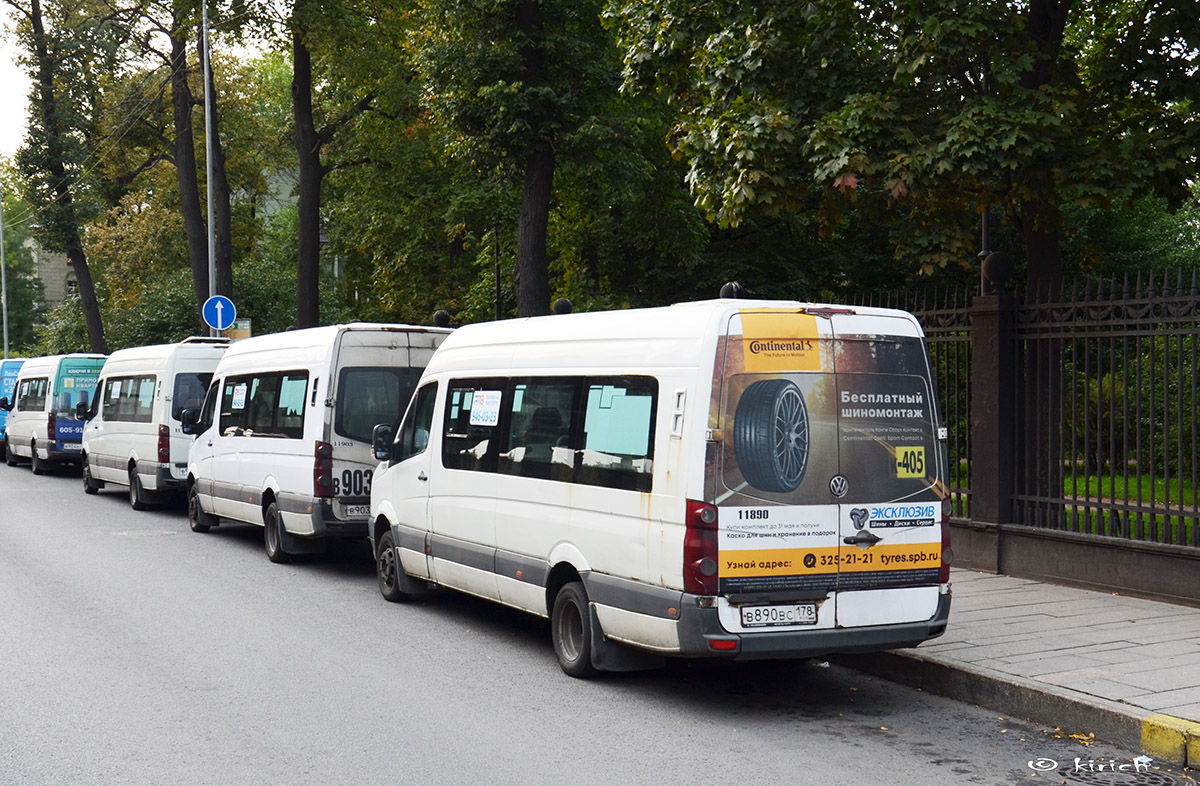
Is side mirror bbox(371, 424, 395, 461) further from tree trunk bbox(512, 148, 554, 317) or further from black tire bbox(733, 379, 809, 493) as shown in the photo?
tree trunk bbox(512, 148, 554, 317)

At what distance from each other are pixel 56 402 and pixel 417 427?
18.7 metres

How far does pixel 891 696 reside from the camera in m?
7.43

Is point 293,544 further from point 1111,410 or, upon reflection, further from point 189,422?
point 1111,410

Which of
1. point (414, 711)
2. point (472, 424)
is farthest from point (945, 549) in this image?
point (472, 424)

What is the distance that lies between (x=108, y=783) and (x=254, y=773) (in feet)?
2.06

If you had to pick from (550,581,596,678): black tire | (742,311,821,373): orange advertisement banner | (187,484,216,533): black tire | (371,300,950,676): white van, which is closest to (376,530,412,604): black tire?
(371,300,950,676): white van

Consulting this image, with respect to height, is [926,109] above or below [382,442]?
above

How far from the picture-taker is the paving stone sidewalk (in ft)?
20.5

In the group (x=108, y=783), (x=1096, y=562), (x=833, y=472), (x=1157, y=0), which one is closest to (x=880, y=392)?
(x=833, y=472)

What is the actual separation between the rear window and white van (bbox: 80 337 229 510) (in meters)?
6.67

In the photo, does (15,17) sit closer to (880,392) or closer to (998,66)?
(998,66)

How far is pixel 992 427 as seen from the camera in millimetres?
10844

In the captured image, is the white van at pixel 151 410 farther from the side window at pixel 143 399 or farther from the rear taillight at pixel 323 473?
the rear taillight at pixel 323 473

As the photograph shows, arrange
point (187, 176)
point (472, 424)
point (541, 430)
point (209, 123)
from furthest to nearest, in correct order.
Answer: point (187, 176), point (209, 123), point (472, 424), point (541, 430)
